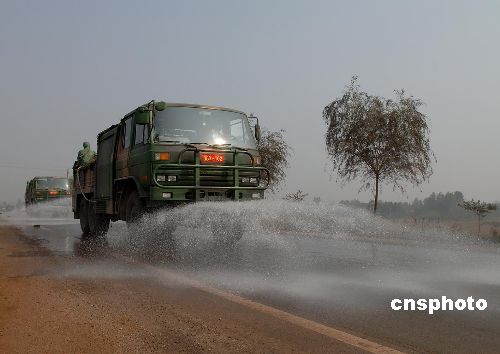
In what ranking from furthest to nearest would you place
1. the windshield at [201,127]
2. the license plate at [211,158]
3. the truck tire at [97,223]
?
the truck tire at [97,223] → the windshield at [201,127] → the license plate at [211,158]

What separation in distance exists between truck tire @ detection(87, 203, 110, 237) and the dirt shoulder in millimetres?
6725

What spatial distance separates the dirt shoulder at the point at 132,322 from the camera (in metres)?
3.51

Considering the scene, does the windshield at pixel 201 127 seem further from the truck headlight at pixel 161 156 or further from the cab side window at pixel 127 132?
the cab side window at pixel 127 132

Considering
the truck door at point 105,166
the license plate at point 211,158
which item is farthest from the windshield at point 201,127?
the truck door at point 105,166

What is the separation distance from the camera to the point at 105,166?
11641 mm

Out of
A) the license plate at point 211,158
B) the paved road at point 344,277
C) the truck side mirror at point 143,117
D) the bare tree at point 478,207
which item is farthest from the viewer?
the bare tree at point 478,207

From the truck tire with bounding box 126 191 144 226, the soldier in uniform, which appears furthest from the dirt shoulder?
the soldier in uniform

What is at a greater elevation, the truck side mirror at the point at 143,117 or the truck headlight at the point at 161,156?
the truck side mirror at the point at 143,117

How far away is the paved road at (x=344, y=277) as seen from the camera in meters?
4.10

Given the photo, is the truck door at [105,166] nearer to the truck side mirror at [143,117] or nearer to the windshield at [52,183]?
the truck side mirror at [143,117]

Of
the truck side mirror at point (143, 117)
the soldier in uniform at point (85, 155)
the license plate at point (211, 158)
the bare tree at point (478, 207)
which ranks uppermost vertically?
the truck side mirror at point (143, 117)

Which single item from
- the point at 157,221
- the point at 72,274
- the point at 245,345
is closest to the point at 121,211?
the point at 157,221

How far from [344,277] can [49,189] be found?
25.9 m

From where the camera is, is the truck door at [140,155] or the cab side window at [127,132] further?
the cab side window at [127,132]
